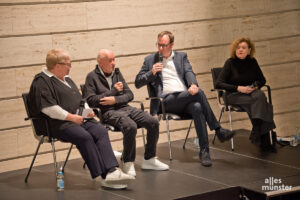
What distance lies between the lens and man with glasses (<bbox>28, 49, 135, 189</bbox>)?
5090mm

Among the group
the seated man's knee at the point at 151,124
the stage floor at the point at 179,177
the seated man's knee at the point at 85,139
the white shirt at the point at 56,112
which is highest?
the white shirt at the point at 56,112

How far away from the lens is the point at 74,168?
5.92 m

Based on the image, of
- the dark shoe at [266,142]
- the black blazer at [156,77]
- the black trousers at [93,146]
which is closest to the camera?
the black trousers at [93,146]

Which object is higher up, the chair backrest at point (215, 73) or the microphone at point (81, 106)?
the chair backrest at point (215, 73)

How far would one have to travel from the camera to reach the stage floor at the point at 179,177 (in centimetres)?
497

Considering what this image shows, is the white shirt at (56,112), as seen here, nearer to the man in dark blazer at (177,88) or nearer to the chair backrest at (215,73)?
the man in dark blazer at (177,88)

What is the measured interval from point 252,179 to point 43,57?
2.48 meters

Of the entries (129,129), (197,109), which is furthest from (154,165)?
(197,109)

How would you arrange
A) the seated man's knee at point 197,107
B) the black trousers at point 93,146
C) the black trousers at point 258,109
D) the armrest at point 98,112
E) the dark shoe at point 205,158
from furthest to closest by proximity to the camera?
1. the black trousers at point 258,109
2. the seated man's knee at point 197,107
3. the dark shoe at point 205,158
4. the armrest at point 98,112
5. the black trousers at point 93,146

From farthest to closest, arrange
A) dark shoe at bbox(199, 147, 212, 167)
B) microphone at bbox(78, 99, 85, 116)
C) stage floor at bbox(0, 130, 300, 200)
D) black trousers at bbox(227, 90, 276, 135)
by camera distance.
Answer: black trousers at bbox(227, 90, 276, 135), dark shoe at bbox(199, 147, 212, 167), microphone at bbox(78, 99, 85, 116), stage floor at bbox(0, 130, 300, 200)

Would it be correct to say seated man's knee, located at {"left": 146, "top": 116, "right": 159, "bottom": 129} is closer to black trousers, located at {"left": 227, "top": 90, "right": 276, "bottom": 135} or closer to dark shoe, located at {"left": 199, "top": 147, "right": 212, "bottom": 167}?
dark shoe, located at {"left": 199, "top": 147, "right": 212, "bottom": 167}

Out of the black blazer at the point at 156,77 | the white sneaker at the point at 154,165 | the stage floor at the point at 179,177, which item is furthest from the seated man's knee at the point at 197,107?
the white sneaker at the point at 154,165

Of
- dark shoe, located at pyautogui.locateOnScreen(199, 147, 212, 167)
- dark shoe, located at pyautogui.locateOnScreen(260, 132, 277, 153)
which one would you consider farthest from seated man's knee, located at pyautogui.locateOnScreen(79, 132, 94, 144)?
dark shoe, located at pyautogui.locateOnScreen(260, 132, 277, 153)

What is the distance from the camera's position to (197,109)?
19.3 ft
